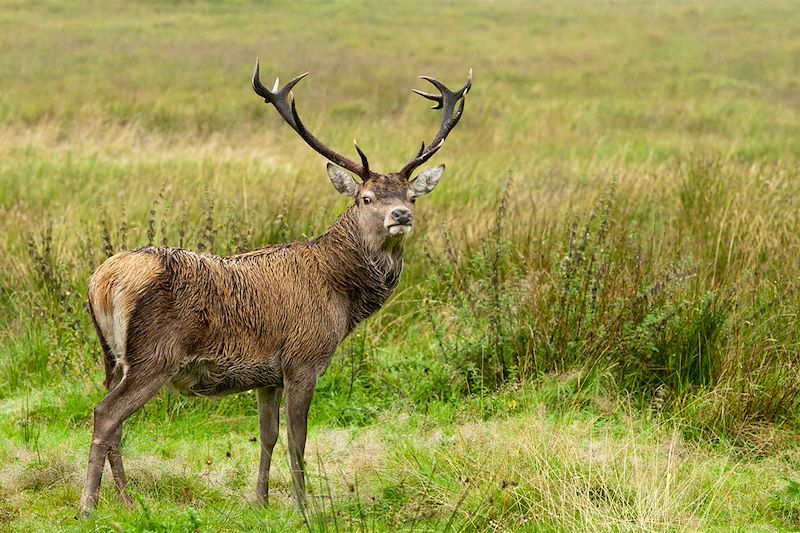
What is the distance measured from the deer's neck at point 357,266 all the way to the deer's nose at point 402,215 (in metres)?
0.30

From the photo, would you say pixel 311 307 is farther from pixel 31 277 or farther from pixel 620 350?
pixel 31 277

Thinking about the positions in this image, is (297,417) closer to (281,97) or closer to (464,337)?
(281,97)

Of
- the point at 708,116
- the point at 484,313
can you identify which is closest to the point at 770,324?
the point at 484,313

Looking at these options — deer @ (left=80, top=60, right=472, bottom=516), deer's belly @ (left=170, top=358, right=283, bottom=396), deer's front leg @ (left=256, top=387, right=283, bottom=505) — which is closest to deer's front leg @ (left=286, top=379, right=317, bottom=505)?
deer @ (left=80, top=60, right=472, bottom=516)

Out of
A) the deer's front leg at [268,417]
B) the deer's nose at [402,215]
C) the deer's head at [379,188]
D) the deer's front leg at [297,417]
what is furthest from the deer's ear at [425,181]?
the deer's front leg at [268,417]

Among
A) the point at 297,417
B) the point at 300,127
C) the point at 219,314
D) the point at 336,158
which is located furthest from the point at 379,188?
the point at 297,417

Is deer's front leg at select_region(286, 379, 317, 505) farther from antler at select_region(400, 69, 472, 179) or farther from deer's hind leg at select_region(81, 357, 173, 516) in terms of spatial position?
antler at select_region(400, 69, 472, 179)

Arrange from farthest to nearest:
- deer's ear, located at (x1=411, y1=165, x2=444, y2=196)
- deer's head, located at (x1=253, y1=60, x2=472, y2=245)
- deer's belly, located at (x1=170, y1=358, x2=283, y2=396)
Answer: deer's ear, located at (x1=411, y1=165, x2=444, y2=196) < deer's head, located at (x1=253, y1=60, x2=472, y2=245) < deer's belly, located at (x1=170, y1=358, x2=283, y2=396)

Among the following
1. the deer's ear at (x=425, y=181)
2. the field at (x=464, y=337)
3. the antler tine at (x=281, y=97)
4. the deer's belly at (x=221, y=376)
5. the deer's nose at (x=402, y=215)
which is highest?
the antler tine at (x=281, y=97)

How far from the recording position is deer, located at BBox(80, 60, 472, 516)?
562cm

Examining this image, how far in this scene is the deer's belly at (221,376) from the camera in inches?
230

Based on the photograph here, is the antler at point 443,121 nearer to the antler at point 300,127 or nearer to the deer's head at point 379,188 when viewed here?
the deer's head at point 379,188

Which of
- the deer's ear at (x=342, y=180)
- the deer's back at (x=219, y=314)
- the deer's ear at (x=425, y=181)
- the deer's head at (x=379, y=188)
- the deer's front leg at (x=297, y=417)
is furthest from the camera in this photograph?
the deer's ear at (x=425, y=181)

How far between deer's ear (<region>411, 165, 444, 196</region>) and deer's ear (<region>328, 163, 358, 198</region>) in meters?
0.34
